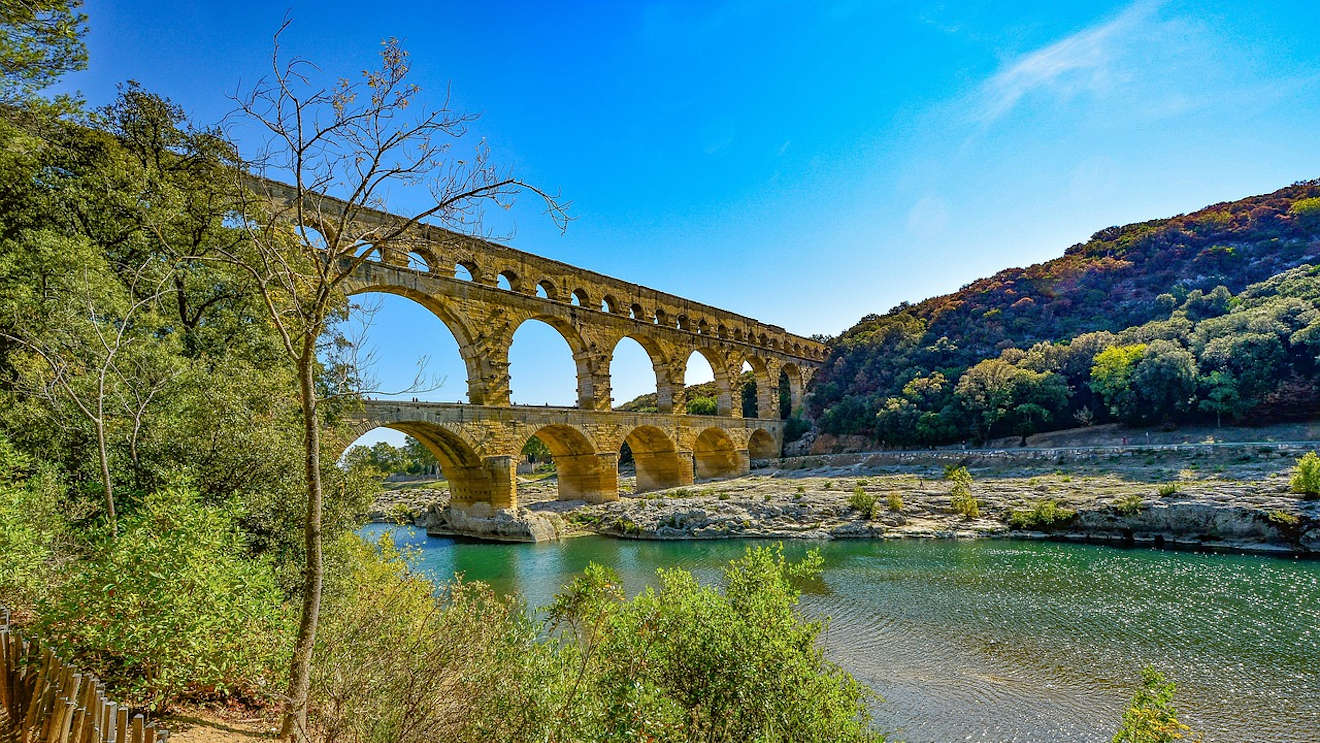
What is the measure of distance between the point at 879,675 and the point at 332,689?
6.70 meters

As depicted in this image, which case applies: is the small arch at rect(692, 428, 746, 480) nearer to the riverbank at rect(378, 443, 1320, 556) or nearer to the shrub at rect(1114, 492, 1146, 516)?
the riverbank at rect(378, 443, 1320, 556)

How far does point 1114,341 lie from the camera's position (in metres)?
30.5

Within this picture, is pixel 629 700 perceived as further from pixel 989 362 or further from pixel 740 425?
pixel 989 362

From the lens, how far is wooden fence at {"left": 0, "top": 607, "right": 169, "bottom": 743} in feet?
8.71

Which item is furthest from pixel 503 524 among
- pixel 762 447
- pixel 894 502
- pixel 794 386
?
pixel 794 386

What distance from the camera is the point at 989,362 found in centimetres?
3186

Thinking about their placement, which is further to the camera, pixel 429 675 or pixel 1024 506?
pixel 1024 506

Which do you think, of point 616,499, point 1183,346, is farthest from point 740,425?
point 1183,346

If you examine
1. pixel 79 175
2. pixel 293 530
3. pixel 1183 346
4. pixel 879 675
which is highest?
pixel 79 175

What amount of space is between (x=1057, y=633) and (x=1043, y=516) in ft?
27.4

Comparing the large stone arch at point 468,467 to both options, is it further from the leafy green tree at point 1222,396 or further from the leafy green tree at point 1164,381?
the leafy green tree at point 1222,396

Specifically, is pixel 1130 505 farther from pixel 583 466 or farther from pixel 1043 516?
pixel 583 466

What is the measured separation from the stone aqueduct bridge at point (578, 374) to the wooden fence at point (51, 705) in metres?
9.24

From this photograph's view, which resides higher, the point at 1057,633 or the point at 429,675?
the point at 429,675
